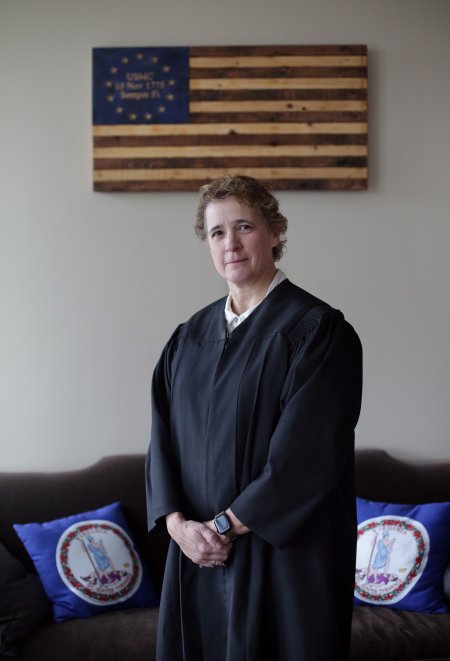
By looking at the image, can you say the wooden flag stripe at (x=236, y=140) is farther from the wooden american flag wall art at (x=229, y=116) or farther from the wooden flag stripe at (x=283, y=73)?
the wooden flag stripe at (x=283, y=73)

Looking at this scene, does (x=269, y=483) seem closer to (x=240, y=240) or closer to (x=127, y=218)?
(x=240, y=240)

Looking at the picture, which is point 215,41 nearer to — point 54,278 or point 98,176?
point 98,176

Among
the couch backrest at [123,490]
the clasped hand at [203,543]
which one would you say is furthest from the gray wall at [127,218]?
the clasped hand at [203,543]

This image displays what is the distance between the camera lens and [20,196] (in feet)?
9.39

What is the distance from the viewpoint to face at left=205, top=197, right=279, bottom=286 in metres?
1.70

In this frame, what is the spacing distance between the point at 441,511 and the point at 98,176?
6.34 feet

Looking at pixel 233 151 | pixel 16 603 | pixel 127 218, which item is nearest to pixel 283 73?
pixel 233 151

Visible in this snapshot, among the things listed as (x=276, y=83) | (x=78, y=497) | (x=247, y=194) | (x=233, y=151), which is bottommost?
(x=78, y=497)

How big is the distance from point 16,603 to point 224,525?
1129 mm

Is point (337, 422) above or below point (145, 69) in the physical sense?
below

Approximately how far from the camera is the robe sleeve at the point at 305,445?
1475 millimetres

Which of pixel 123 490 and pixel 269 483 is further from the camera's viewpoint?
pixel 123 490

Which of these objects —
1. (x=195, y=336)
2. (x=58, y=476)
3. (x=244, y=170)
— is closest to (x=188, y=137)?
(x=244, y=170)

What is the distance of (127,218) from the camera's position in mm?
2869
